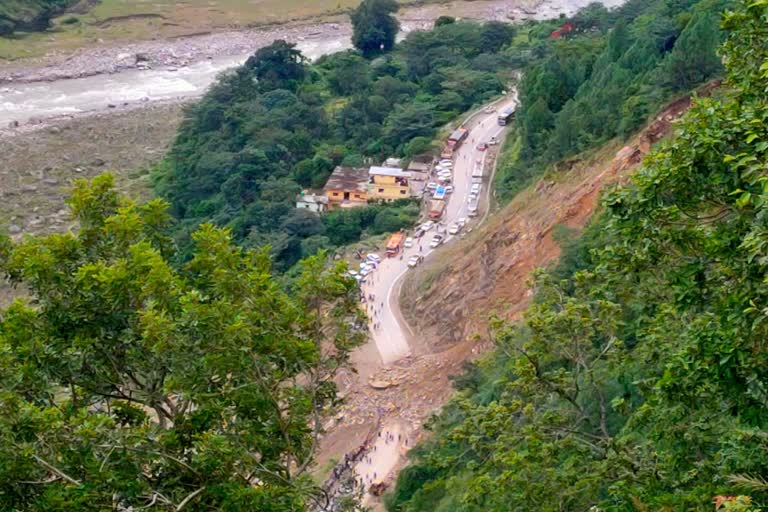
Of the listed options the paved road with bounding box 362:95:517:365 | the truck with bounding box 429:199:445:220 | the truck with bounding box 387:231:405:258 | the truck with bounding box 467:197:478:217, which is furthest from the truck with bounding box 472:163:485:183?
the truck with bounding box 387:231:405:258

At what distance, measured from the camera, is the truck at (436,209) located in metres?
41.5

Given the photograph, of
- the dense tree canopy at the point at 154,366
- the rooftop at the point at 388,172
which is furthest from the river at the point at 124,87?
the dense tree canopy at the point at 154,366

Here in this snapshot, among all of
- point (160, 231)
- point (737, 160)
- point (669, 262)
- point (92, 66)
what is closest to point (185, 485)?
point (160, 231)

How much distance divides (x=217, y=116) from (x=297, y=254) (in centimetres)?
1540

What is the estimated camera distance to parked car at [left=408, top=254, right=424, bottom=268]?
3734 cm

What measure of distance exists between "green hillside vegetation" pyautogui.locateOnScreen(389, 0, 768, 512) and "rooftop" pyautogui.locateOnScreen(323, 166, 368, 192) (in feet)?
116

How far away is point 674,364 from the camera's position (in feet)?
27.2

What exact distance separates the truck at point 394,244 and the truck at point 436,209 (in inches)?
78.0

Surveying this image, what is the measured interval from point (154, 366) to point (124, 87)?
59.0 metres

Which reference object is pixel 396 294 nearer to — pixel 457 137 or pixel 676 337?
pixel 457 137

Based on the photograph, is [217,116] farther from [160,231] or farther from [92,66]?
[160,231]

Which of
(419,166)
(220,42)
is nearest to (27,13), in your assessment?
(220,42)

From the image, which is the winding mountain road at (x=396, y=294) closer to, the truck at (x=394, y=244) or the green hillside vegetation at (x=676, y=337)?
the truck at (x=394, y=244)

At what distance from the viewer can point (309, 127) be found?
54.1 m
